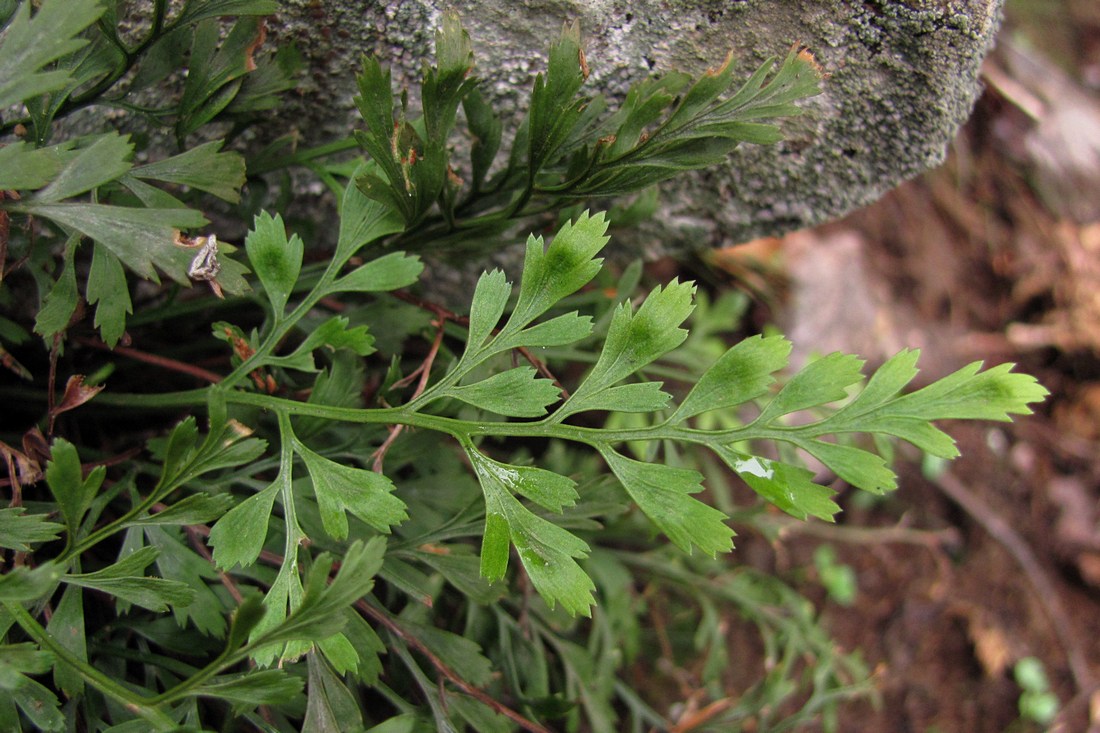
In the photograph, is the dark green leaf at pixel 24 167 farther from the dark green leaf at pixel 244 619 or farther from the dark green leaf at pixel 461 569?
the dark green leaf at pixel 461 569

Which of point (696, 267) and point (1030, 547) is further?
point (1030, 547)

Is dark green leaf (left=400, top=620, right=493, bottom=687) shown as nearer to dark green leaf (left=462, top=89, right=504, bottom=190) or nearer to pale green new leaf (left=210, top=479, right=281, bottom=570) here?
pale green new leaf (left=210, top=479, right=281, bottom=570)

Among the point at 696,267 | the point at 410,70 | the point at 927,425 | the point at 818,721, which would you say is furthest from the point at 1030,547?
the point at 410,70

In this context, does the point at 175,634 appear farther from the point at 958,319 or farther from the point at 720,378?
the point at 958,319

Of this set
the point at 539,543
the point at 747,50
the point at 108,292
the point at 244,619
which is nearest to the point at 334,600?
the point at 244,619

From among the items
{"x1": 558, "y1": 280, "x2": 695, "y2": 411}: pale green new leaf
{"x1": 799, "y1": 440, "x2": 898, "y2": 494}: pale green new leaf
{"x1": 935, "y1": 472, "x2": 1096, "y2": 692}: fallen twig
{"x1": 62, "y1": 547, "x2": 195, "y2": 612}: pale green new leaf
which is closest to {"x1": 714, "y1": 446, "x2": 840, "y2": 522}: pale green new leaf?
{"x1": 799, "y1": 440, "x2": 898, "y2": 494}: pale green new leaf

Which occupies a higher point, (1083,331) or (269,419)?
(269,419)

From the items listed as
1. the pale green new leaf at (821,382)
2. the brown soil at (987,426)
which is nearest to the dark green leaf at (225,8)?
the pale green new leaf at (821,382)
